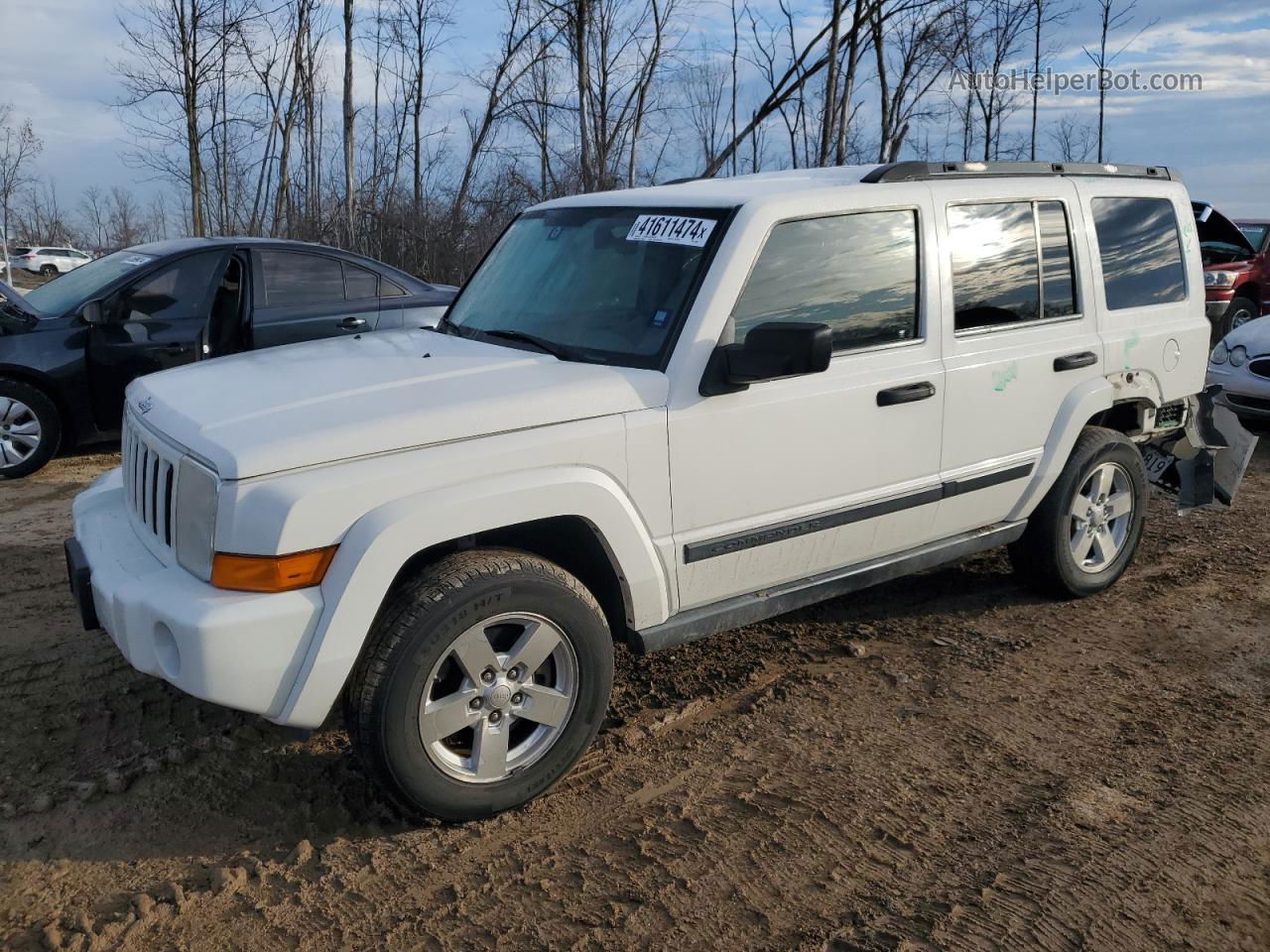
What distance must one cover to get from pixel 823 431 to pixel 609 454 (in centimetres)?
87

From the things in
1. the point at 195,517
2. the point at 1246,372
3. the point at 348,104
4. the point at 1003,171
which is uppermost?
the point at 348,104

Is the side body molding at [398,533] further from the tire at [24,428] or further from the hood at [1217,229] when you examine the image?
the hood at [1217,229]

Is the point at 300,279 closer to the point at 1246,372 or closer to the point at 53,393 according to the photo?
the point at 53,393

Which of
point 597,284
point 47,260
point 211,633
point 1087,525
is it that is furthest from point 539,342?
point 47,260

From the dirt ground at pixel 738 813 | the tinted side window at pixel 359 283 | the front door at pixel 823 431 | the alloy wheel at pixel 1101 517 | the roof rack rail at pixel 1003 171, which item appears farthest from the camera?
the tinted side window at pixel 359 283

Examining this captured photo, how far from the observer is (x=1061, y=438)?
453cm

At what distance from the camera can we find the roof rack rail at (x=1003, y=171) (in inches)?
161

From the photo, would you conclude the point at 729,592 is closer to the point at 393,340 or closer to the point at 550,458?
the point at 550,458

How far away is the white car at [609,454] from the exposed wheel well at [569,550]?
0.5 inches

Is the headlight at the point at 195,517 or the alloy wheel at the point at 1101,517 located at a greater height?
the headlight at the point at 195,517

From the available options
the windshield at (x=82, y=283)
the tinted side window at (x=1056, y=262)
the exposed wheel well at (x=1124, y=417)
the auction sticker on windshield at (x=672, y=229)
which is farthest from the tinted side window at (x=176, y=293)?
the exposed wheel well at (x=1124, y=417)

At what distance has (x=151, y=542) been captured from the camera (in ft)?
10.6

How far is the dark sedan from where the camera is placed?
7039 millimetres

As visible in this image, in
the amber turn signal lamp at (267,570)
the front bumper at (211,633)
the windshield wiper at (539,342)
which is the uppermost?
the windshield wiper at (539,342)
